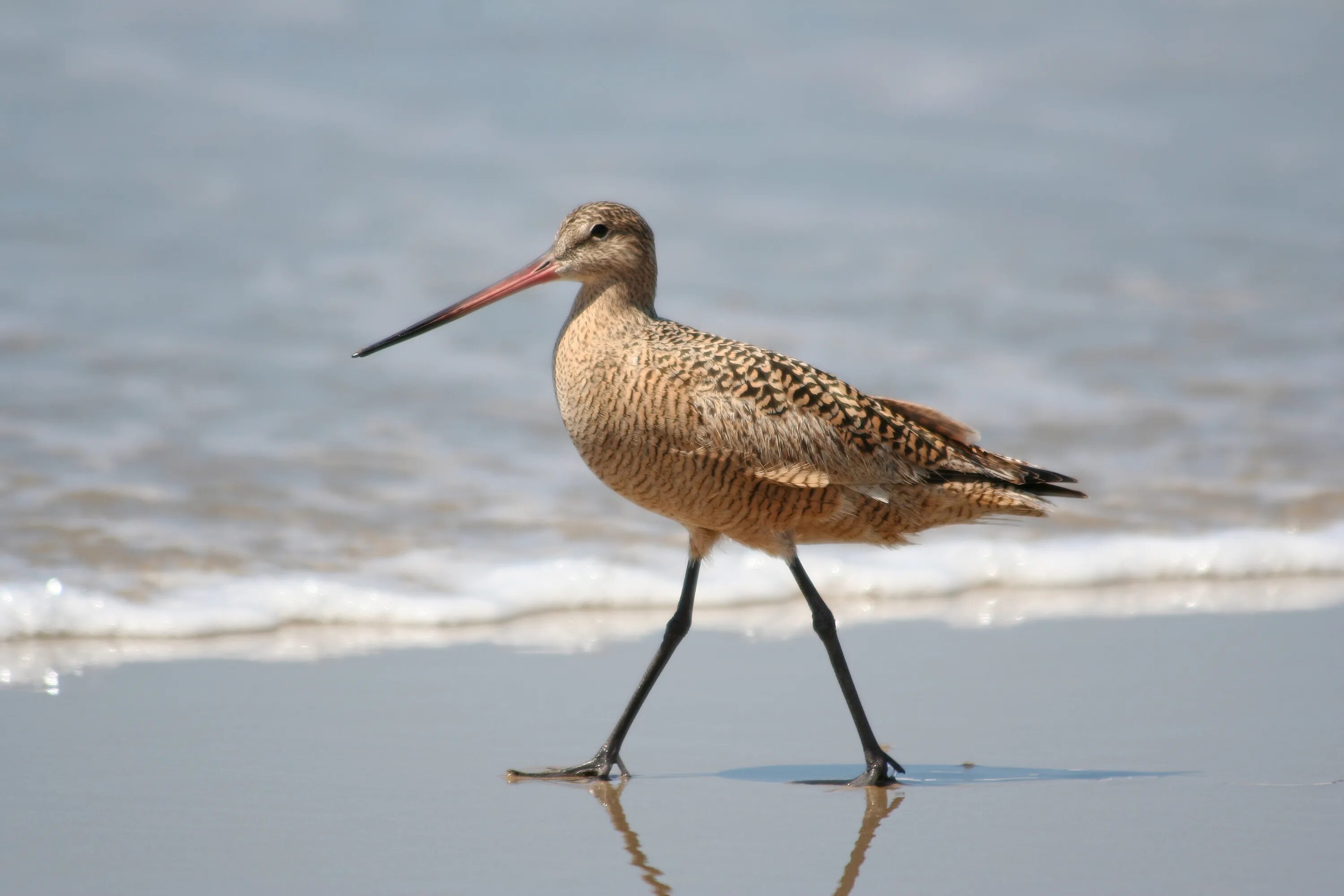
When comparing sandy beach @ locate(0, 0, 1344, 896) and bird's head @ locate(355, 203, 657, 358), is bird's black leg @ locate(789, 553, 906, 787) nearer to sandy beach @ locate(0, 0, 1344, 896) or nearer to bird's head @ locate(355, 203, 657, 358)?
sandy beach @ locate(0, 0, 1344, 896)

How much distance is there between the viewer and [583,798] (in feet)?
13.0

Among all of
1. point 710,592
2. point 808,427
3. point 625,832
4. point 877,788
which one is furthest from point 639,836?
point 710,592

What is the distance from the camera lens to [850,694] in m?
4.17

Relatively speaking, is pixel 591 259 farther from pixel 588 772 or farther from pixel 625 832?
pixel 625 832

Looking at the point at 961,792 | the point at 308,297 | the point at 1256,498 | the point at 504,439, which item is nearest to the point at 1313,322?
the point at 1256,498

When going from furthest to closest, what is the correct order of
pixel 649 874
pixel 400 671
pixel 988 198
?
pixel 988 198, pixel 400 671, pixel 649 874

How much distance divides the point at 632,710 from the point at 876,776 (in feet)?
1.99

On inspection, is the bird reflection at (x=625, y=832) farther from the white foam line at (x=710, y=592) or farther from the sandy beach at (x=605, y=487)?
the white foam line at (x=710, y=592)

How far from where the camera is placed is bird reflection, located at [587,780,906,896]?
3.46 meters

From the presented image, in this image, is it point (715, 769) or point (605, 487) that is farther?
point (605, 487)

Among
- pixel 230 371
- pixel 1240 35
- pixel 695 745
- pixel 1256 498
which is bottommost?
pixel 230 371

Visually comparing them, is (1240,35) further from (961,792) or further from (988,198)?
(961,792)


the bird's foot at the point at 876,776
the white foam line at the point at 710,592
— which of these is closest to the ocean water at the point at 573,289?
the white foam line at the point at 710,592

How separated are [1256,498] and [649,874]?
13.1 feet
